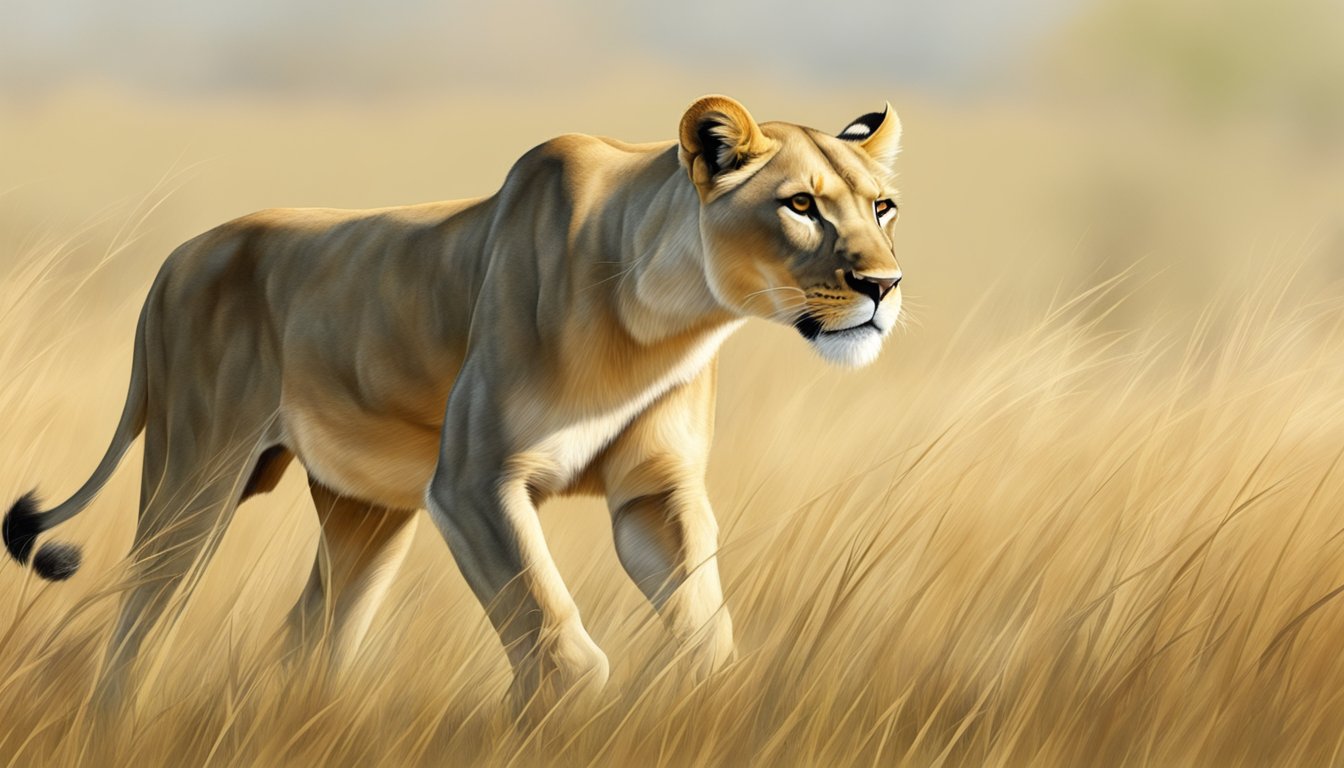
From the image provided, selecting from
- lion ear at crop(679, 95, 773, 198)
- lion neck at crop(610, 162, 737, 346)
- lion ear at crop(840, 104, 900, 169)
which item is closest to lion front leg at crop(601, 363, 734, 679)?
lion neck at crop(610, 162, 737, 346)

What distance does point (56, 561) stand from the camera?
4.53 metres

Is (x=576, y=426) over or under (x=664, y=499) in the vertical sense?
over

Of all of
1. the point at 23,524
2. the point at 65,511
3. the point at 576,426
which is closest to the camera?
the point at 576,426

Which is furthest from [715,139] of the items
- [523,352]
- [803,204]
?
[523,352]

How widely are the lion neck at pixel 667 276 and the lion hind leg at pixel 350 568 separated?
1.42 meters

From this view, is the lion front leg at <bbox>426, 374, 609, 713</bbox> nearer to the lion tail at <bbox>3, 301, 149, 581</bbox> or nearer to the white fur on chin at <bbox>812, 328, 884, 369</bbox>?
the white fur on chin at <bbox>812, 328, 884, 369</bbox>

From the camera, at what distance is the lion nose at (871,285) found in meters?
3.78

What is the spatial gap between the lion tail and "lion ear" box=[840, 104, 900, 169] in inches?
88.8

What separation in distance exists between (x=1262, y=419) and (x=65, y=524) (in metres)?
3.69

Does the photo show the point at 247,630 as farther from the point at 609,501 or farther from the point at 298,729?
the point at 609,501

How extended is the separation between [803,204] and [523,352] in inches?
29.4

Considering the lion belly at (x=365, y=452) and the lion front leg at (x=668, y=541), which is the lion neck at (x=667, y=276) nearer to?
the lion front leg at (x=668, y=541)

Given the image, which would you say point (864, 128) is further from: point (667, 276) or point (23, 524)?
point (23, 524)

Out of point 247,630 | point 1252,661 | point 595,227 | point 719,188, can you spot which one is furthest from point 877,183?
point 247,630
